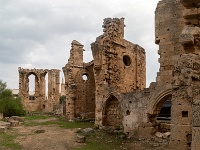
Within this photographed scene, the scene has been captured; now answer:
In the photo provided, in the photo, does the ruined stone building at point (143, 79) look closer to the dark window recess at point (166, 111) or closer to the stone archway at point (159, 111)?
the stone archway at point (159, 111)

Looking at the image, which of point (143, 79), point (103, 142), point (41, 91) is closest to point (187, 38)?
point (103, 142)

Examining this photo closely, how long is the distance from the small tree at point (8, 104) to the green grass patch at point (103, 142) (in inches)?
635

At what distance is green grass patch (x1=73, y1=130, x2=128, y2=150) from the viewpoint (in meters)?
11.6

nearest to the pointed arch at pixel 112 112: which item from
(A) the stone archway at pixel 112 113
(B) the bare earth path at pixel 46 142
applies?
(A) the stone archway at pixel 112 113

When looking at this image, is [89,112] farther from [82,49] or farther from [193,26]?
[193,26]

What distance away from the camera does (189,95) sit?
7012 millimetres

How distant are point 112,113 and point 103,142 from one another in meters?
5.38

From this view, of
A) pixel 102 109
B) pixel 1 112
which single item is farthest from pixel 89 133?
pixel 1 112

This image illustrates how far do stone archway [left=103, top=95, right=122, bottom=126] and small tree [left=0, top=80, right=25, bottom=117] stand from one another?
13963mm

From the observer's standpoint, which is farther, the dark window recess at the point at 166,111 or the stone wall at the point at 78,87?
the stone wall at the point at 78,87

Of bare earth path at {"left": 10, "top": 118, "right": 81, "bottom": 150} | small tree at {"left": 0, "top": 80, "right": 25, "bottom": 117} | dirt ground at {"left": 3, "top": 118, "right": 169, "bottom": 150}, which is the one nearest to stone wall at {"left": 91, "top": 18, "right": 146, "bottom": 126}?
dirt ground at {"left": 3, "top": 118, "right": 169, "bottom": 150}

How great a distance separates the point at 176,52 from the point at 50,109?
30442 mm

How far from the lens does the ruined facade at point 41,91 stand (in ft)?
135

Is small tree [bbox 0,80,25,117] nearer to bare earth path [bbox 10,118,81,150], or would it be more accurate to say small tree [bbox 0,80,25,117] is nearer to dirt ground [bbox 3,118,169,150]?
bare earth path [bbox 10,118,81,150]
